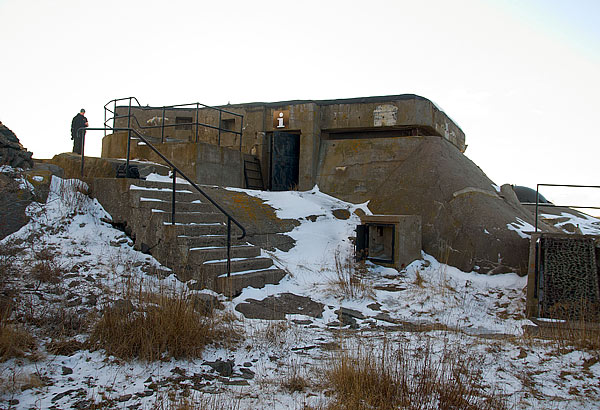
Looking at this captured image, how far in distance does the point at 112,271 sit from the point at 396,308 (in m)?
4.06

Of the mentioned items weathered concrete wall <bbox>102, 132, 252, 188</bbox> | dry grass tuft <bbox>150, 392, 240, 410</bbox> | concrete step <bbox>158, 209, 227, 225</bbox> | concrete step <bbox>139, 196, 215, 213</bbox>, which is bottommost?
dry grass tuft <bbox>150, 392, 240, 410</bbox>

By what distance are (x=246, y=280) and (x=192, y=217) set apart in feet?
5.62

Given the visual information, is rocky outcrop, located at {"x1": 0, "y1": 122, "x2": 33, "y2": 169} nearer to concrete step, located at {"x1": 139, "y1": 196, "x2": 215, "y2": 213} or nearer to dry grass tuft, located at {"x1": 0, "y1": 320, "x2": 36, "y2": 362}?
concrete step, located at {"x1": 139, "y1": 196, "x2": 215, "y2": 213}

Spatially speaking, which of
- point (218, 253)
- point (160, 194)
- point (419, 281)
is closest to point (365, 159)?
point (419, 281)

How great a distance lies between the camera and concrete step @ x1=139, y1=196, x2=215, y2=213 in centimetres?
755

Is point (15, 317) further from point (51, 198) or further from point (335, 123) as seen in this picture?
point (335, 123)

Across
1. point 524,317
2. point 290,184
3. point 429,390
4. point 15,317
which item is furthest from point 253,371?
point 290,184

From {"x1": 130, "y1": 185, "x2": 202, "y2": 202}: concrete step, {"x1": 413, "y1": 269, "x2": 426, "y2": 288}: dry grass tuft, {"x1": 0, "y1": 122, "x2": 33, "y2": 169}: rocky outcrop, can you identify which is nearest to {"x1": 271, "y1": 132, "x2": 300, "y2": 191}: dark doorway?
{"x1": 130, "y1": 185, "x2": 202, "y2": 202}: concrete step

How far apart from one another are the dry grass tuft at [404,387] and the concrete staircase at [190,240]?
10.1 ft

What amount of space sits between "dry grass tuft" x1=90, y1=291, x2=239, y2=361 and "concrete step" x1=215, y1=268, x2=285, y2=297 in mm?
1892

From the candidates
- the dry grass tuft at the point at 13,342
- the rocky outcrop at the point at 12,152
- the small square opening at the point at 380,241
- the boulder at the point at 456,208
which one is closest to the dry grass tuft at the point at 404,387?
the dry grass tuft at the point at 13,342

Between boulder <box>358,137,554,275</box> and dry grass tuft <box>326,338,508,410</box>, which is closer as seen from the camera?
dry grass tuft <box>326,338,508,410</box>

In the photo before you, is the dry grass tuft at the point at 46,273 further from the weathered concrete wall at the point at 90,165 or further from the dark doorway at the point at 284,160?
the dark doorway at the point at 284,160

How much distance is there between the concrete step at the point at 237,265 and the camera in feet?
22.0
